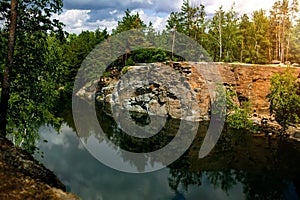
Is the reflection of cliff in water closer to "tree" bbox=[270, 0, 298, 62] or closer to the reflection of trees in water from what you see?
the reflection of trees in water

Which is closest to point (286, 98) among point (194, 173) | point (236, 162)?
point (236, 162)

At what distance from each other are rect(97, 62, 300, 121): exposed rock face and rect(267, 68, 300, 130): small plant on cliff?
10.5 ft

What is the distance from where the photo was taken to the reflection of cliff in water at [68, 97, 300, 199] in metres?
23.0

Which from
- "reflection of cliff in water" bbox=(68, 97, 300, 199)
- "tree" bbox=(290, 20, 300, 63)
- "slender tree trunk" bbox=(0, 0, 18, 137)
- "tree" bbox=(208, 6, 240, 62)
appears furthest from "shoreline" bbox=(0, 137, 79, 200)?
"tree" bbox=(290, 20, 300, 63)

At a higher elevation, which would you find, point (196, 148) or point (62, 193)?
point (62, 193)

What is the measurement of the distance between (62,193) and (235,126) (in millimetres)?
38851

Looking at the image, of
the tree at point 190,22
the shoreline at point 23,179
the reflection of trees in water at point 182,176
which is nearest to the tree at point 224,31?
the tree at point 190,22

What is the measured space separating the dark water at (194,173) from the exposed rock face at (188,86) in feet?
38.1

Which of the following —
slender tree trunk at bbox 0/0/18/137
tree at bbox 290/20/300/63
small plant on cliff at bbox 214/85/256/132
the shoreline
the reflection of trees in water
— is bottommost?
the reflection of trees in water

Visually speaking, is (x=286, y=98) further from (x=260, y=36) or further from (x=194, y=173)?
(x=194, y=173)

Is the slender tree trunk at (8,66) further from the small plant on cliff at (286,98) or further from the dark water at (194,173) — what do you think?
the small plant on cliff at (286,98)

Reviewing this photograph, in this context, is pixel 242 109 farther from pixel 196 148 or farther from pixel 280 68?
pixel 196 148

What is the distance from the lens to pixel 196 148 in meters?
32.5

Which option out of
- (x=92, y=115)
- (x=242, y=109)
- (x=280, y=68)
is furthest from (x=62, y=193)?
(x=92, y=115)
